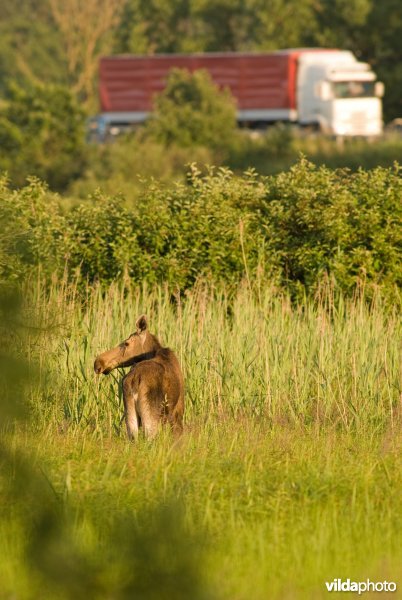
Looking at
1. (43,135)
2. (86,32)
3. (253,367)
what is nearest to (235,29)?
(86,32)

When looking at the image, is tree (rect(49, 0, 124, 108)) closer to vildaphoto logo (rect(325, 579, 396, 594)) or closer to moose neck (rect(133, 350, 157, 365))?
moose neck (rect(133, 350, 157, 365))

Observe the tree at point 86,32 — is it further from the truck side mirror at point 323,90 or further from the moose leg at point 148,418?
the moose leg at point 148,418

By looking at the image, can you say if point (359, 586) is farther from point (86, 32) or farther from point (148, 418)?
point (86, 32)

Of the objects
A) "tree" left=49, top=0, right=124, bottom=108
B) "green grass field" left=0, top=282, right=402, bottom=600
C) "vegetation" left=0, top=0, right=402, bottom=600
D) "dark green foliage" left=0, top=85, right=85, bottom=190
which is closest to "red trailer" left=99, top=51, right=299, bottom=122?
"dark green foliage" left=0, top=85, right=85, bottom=190

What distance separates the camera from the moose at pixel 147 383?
8.25 meters

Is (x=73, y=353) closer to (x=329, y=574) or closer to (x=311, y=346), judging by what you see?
(x=311, y=346)

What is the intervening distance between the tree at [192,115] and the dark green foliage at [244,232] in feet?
89.9

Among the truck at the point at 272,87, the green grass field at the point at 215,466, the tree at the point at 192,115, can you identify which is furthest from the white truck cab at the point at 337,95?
the green grass field at the point at 215,466

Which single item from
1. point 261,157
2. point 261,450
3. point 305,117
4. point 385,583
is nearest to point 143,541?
point 385,583

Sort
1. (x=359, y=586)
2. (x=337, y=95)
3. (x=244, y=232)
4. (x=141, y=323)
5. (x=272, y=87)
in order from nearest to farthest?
1. (x=359, y=586)
2. (x=141, y=323)
3. (x=244, y=232)
4. (x=337, y=95)
5. (x=272, y=87)

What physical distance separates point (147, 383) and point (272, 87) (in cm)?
4717

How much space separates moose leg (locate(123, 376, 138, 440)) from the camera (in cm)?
826

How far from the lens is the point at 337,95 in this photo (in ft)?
172

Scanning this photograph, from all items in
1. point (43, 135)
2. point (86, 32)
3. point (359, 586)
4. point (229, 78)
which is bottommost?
point (359, 586)
